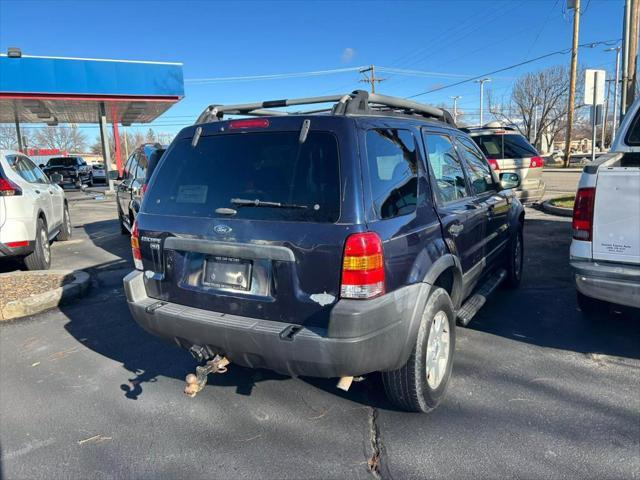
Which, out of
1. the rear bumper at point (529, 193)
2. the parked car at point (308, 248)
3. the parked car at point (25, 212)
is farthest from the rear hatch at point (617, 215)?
the rear bumper at point (529, 193)

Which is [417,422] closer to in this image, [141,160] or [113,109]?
[141,160]

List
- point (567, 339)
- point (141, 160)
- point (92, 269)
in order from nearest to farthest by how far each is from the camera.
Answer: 1. point (567, 339)
2. point (92, 269)
3. point (141, 160)

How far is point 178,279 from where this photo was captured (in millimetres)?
3010

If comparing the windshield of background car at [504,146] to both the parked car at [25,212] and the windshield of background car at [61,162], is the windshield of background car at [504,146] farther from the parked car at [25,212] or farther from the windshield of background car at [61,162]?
the windshield of background car at [61,162]

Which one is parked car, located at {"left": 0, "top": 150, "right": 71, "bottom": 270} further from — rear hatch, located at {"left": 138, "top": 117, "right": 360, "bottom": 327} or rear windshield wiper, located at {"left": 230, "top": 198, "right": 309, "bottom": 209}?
rear windshield wiper, located at {"left": 230, "top": 198, "right": 309, "bottom": 209}

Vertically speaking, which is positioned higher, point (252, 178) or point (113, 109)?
point (113, 109)

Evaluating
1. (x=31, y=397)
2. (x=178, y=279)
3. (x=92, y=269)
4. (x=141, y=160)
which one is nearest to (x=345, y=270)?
(x=178, y=279)

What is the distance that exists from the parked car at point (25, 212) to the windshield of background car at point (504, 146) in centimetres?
820

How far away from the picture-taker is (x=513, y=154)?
10.2 meters

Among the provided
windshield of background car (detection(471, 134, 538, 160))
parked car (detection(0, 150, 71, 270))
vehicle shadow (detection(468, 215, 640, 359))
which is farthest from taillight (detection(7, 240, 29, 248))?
windshield of background car (detection(471, 134, 538, 160))

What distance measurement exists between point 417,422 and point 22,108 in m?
26.4

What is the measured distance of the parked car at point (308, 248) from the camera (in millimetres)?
2523

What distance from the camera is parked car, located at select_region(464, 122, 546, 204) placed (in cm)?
996

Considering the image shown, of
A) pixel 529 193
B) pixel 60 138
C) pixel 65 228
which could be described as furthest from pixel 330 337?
pixel 60 138
